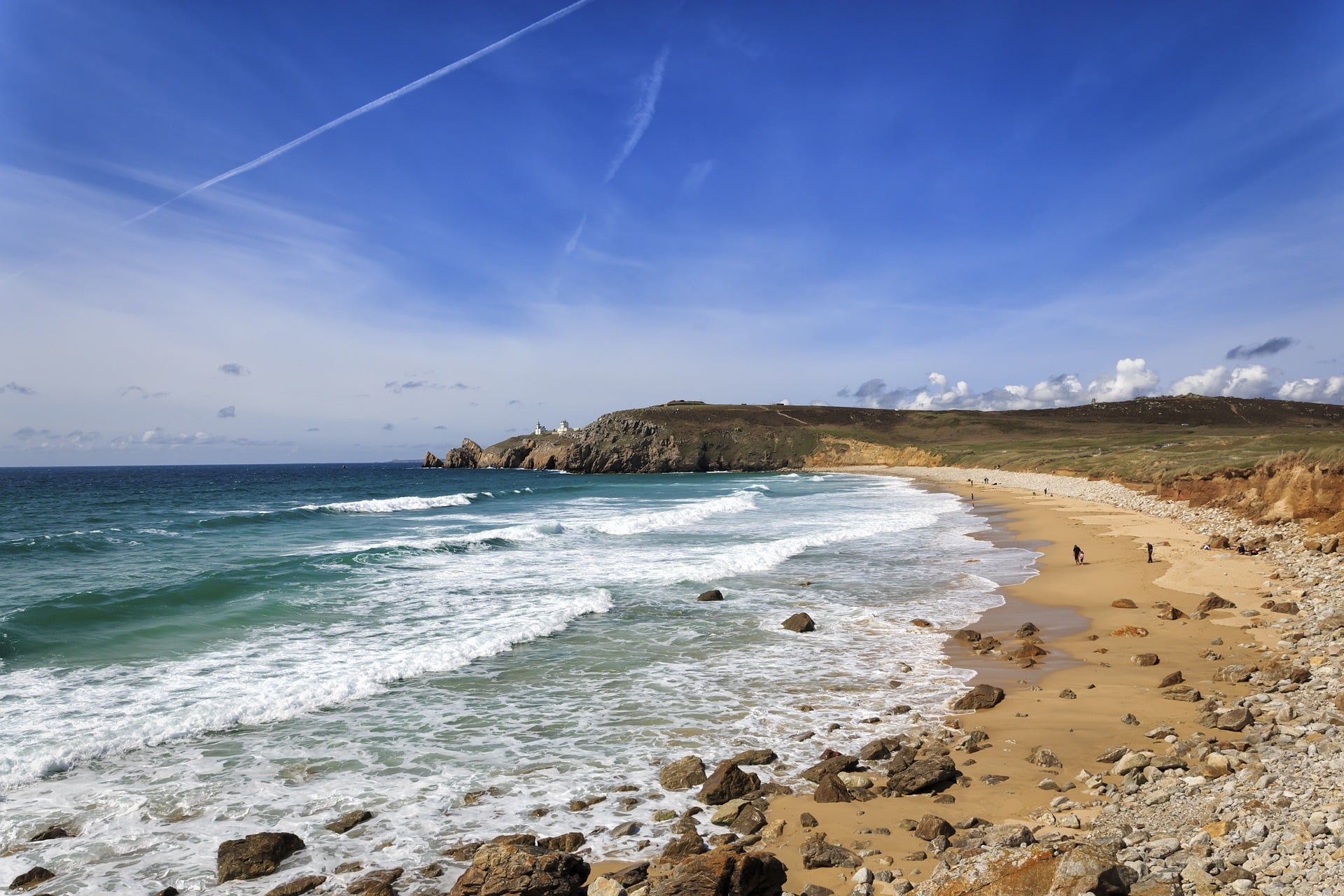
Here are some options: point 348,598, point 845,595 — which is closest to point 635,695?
point 845,595

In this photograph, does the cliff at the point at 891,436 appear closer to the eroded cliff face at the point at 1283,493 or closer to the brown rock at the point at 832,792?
the eroded cliff face at the point at 1283,493

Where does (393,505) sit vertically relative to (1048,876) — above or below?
below

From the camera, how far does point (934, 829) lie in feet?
20.6

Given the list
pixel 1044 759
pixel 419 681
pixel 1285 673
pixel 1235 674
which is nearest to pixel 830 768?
pixel 1044 759

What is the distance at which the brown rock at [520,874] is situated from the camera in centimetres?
548

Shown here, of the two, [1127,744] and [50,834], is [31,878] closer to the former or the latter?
[50,834]

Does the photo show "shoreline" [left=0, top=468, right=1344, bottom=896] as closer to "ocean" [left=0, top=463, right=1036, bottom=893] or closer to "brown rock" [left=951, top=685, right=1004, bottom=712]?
"brown rock" [left=951, top=685, right=1004, bottom=712]

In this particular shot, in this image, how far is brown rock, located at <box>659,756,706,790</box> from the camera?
783 cm

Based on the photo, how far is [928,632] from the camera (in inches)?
567

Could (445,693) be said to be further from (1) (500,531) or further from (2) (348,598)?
(1) (500,531)

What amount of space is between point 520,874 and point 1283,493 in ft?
95.7

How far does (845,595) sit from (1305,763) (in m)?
12.4

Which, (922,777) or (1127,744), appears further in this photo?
(1127,744)

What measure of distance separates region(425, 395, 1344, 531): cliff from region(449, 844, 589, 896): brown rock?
6256 cm
